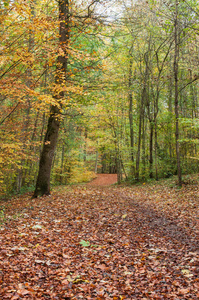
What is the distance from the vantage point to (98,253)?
492 cm

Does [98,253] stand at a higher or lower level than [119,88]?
lower

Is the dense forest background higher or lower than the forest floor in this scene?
higher

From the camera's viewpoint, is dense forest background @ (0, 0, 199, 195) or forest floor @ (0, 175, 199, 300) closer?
forest floor @ (0, 175, 199, 300)

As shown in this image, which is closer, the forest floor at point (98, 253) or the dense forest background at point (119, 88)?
the forest floor at point (98, 253)

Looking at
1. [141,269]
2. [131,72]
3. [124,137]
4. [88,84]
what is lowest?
[141,269]

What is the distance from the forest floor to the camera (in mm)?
3516

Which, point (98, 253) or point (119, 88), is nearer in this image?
point (98, 253)

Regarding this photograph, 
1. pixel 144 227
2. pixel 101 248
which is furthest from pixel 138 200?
pixel 101 248

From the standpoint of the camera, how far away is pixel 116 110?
18.7 m

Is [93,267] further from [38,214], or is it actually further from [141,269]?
[38,214]

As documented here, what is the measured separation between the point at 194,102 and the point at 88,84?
32.0ft

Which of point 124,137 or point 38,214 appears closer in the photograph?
point 38,214

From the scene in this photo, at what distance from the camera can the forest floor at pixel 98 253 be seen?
3.52 metres

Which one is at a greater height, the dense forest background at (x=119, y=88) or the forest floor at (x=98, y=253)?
the dense forest background at (x=119, y=88)
